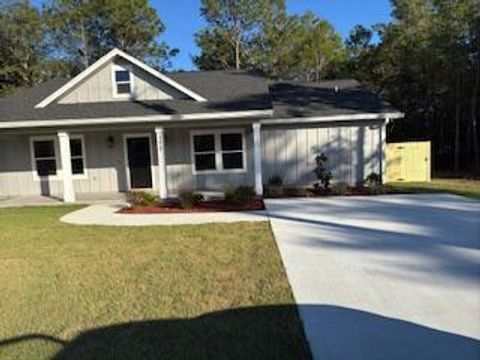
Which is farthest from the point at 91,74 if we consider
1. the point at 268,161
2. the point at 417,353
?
the point at 417,353

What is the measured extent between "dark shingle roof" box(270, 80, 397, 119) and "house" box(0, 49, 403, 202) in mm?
71

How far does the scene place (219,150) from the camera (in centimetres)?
1773

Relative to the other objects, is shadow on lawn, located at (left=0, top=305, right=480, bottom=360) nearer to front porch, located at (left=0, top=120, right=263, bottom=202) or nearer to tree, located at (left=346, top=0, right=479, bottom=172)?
front porch, located at (left=0, top=120, right=263, bottom=202)

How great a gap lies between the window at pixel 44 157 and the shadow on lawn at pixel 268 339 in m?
14.3

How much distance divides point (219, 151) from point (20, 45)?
67.3 ft

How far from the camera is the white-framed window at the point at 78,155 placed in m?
18.2

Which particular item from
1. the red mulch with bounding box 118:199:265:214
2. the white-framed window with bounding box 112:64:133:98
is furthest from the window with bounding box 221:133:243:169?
the red mulch with bounding box 118:199:265:214

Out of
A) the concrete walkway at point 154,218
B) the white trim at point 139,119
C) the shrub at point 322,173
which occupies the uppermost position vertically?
the white trim at point 139,119

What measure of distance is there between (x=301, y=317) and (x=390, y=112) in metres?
13.4

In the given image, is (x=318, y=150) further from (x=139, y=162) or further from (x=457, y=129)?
(x=457, y=129)

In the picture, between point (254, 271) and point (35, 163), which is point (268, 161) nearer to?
point (35, 163)

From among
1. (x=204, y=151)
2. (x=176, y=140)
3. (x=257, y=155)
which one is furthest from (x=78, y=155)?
(x=257, y=155)

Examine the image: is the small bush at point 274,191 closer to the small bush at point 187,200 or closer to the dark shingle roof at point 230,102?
the dark shingle roof at point 230,102

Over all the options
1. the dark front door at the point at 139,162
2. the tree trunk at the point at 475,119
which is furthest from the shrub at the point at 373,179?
the tree trunk at the point at 475,119
